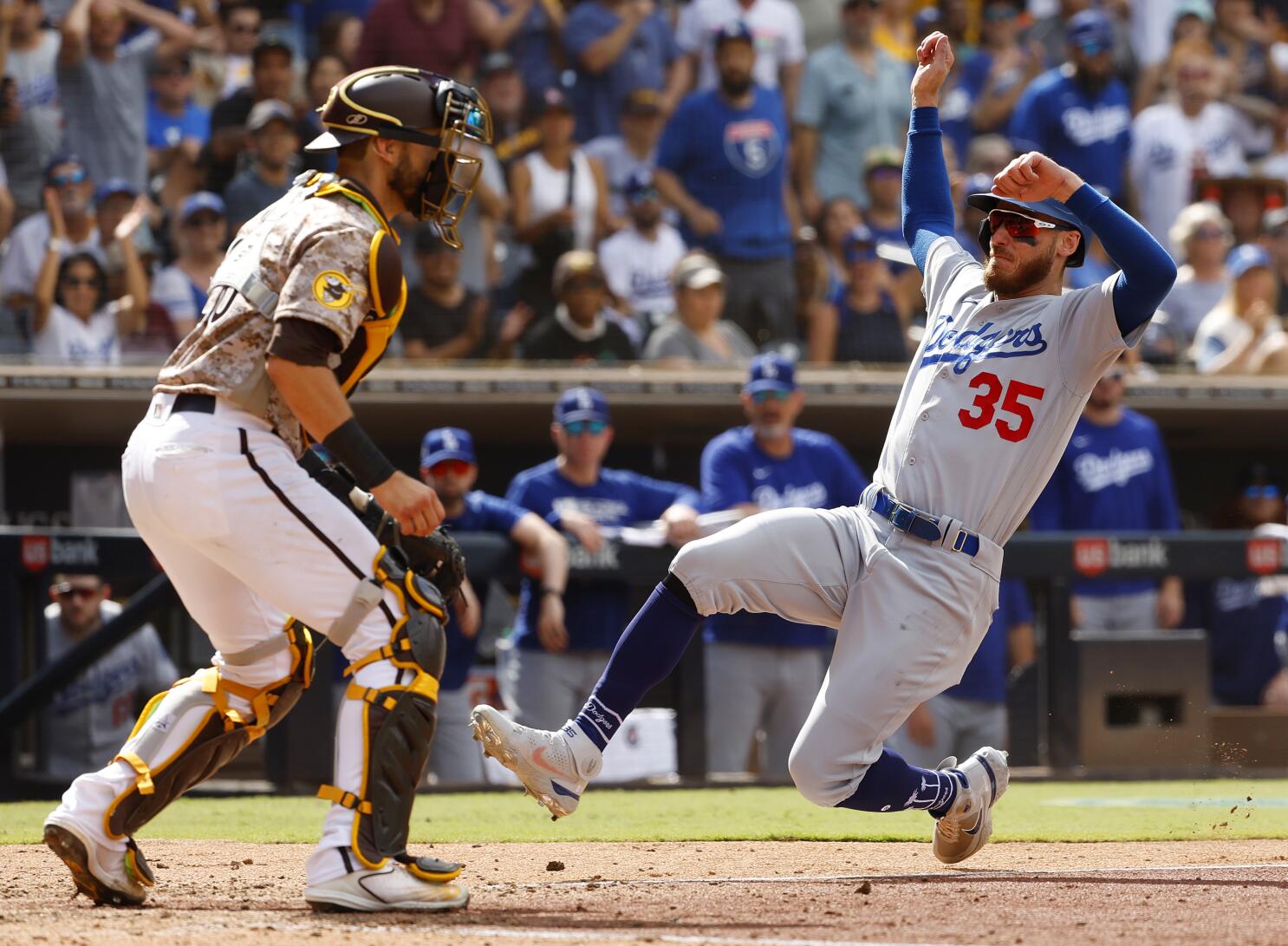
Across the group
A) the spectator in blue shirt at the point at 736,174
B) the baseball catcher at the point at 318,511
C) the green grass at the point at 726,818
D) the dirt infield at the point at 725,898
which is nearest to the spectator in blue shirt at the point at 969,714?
the green grass at the point at 726,818

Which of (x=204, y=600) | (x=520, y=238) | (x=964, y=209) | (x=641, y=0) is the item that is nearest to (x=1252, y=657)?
(x=964, y=209)

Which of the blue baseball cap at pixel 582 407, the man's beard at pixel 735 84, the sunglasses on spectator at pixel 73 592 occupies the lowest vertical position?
the sunglasses on spectator at pixel 73 592

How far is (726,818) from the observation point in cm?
615

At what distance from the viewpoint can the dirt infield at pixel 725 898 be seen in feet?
11.0

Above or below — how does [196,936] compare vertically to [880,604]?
below

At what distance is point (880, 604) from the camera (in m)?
4.28

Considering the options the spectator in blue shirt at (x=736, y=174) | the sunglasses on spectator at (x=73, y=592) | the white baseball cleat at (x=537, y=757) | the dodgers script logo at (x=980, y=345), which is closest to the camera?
the white baseball cleat at (x=537, y=757)

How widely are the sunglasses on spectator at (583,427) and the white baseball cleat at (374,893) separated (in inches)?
171

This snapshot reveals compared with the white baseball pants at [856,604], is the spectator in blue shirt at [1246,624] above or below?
below

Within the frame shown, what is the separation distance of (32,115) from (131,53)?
2.24 ft

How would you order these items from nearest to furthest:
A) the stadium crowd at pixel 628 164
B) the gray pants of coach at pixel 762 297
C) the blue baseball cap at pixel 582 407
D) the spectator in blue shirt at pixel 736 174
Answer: the blue baseball cap at pixel 582 407 < the stadium crowd at pixel 628 164 < the gray pants of coach at pixel 762 297 < the spectator in blue shirt at pixel 736 174

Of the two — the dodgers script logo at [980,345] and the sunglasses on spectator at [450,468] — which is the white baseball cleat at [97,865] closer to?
the dodgers script logo at [980,345]

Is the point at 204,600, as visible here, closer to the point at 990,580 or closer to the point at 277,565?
the point at 277,565

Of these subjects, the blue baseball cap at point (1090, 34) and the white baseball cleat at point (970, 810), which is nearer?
the white baseball cleat at point (970, 810)
